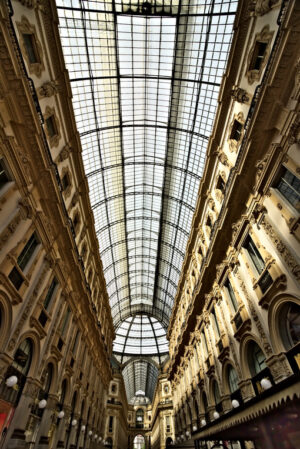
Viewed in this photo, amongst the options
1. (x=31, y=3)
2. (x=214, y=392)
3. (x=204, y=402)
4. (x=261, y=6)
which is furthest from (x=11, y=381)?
(x=261, y=6)

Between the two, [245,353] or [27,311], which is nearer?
[27,311]

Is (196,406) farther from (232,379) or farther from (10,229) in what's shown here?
(10,229)

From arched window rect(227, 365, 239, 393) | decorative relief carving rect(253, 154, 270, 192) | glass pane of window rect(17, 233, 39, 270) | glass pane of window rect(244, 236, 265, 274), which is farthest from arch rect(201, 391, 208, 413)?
glass pane of window rect(17, 233, 39, 270)

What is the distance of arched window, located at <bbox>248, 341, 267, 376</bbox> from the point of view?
1309 cm

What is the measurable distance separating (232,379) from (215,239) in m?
9.81

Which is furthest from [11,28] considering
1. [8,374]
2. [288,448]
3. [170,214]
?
[170,214]

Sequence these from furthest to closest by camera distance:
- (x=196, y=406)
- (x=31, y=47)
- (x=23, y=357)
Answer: (x=196, y=406) < (x=31, y=47) < (x=23, y=357)

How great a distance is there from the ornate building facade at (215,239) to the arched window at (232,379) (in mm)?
162

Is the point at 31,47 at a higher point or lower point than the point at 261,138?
higher

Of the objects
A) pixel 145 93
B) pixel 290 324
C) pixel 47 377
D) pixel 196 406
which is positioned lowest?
pixel 290 324

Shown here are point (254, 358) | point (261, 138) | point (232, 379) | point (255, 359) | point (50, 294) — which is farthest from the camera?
point (50, 294)

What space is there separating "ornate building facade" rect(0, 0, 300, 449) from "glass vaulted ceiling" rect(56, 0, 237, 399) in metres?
4.77

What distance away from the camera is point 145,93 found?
25.6 m

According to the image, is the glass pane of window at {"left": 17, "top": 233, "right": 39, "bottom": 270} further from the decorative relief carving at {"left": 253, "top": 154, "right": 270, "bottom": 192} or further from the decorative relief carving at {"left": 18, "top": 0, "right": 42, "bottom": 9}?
the decorative relief carving at {"left": 253, "top": 154, "right": 270, "bottom": 192}
